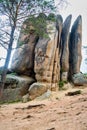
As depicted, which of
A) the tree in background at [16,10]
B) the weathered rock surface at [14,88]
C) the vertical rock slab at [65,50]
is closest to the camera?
the tree in background at [16,10]

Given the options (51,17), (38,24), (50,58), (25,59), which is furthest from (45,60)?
(51,17)

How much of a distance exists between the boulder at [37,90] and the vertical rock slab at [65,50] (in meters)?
3.86

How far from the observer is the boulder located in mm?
23703

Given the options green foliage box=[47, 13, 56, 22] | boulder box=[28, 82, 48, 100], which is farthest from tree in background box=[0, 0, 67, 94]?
boulder box=[28, 82, 48, 100]

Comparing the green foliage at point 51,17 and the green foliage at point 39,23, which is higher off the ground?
the green foliage at point 51,17

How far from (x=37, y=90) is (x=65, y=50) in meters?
7.03

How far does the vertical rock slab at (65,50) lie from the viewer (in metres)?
28.1

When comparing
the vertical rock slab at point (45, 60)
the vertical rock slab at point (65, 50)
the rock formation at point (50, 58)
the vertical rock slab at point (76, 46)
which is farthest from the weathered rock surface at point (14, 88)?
the vertical rock slab at point (76, 46)

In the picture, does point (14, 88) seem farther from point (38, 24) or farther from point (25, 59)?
point (38, 24)

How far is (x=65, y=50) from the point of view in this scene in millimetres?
28828

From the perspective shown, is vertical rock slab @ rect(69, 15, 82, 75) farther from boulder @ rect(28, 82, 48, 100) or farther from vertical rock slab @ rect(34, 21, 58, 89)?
boulder @ rect(28, 82, 48, 100)

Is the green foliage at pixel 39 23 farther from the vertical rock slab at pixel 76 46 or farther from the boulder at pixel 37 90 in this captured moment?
the vertical rock slab at pixel 76 46

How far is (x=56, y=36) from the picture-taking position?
2725 centimetres

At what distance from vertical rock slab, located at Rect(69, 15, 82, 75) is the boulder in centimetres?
623
